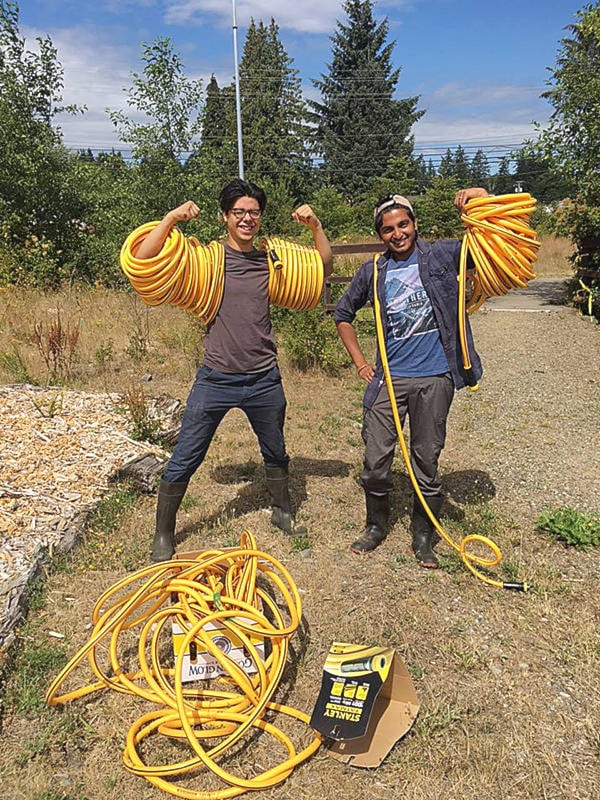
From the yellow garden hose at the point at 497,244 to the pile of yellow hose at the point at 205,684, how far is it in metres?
1.66

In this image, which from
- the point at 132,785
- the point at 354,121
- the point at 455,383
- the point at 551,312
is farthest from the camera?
the point at 354,121

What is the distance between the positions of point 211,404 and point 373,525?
1.24m

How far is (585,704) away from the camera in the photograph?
261cm

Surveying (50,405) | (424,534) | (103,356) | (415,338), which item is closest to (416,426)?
(415,338)

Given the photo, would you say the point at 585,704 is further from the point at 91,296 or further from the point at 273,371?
the point at 91,296

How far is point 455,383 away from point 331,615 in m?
1.39

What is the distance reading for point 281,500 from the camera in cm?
408

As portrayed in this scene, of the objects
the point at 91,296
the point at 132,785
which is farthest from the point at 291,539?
the point at 91,296

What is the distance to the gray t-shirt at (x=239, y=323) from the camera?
362 cm

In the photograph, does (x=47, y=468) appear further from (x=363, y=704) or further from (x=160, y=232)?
(x=363, y=704)

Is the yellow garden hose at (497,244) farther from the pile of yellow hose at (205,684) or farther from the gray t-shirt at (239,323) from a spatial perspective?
the pile of yellow hose at (205,684)

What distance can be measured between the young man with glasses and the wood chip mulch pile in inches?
27.0

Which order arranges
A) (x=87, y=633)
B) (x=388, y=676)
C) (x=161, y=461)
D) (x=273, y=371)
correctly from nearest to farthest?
(x=388, y=676)
(x=87, y=633)
(x=273, y=371)
(x=161, y=461)

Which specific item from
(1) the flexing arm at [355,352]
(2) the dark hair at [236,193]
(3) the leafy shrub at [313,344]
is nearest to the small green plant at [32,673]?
(1) the flexing arm at [355,352]
